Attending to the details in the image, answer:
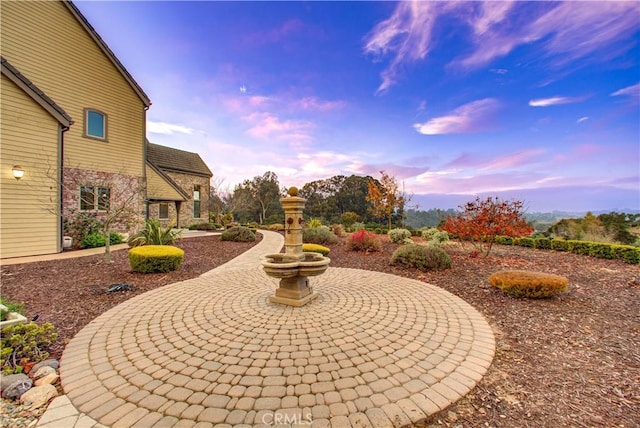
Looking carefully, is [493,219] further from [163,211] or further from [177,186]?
[163,211]

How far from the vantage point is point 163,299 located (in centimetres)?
462

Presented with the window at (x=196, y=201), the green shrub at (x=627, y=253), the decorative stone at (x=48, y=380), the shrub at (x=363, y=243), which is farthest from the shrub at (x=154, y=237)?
the green shrub at (x=627, y=253)

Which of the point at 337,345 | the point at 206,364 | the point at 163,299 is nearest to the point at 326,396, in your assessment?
the point at 337,345

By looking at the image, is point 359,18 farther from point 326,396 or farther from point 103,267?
point 103,267

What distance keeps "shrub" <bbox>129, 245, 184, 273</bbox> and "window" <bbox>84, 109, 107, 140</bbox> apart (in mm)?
7969

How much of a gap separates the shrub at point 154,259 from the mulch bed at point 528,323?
248 millimetres

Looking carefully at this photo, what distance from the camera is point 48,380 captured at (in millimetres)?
2396

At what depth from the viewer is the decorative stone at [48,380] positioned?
2.37 meters

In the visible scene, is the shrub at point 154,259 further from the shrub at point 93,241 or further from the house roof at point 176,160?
the house roof at point 176,160

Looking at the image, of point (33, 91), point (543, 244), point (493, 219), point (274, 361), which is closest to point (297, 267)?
point (274, 361)

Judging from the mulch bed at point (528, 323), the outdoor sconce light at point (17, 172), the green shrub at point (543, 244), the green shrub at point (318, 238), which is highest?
the outdoor sconce light at point (17, 172)

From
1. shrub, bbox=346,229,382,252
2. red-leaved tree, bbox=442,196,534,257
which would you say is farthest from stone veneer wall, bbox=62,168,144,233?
red-leaved tree, bbox=442,196,534,257

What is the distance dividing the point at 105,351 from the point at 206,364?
136cm

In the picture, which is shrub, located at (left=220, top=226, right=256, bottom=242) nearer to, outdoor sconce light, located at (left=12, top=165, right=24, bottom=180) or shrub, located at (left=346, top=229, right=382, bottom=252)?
shrub, located at (left=346, top=229, right=382, bottom=252)
